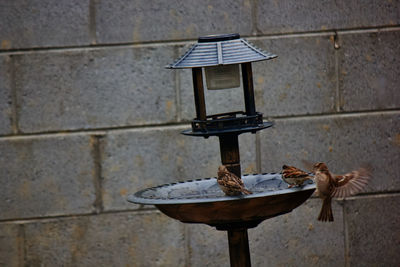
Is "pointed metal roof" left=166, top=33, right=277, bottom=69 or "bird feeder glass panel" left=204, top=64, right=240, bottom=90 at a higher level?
"pointed metal roof" left=166, top=33, right=277, bottom=69

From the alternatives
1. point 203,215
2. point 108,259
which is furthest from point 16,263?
point 203,215

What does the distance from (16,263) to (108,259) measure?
2.26 feet

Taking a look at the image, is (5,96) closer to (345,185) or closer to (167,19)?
(167,19)

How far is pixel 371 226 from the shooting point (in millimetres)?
5066

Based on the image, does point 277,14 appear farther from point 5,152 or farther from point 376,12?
point 5,152

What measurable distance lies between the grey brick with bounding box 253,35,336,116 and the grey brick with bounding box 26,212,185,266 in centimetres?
120

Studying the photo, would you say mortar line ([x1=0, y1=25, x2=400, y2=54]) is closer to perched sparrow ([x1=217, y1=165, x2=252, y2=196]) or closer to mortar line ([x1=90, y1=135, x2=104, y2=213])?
mortar line ([x1=90, y1=135, x2=104, y2=213])

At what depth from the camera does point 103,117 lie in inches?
192

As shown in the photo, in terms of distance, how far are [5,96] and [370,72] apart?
2757 millimetres

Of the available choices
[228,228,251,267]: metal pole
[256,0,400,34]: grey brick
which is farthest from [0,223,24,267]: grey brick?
[256,0,400,34]: grey brick

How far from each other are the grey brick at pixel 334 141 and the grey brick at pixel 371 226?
0.64 feet

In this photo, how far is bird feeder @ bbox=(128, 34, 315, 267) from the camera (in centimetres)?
307

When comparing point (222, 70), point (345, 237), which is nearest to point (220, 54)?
point (222, 70)

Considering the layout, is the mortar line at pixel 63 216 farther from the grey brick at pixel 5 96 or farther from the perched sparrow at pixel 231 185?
the perched sparrow at pixel 231 185
